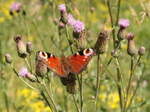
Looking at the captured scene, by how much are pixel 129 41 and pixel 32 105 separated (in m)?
2.10

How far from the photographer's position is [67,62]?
8.90 feet

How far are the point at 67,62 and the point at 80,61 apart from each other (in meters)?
0.14

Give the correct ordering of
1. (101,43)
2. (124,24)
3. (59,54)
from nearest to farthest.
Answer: (101,43), (124,24), (59,54)

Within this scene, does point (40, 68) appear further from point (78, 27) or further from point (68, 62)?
point (78, 27)

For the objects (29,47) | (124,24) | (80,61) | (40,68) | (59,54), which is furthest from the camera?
(59,54)

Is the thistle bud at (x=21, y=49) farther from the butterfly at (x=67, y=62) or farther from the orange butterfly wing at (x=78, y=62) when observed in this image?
the orange butterfly wing at (x=78, y=62)

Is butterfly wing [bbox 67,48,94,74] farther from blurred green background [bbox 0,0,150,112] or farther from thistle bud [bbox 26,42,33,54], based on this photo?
thistle bud [bbox 26,42,33,54]

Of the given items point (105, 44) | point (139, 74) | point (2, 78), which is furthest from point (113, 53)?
point (2, 78)

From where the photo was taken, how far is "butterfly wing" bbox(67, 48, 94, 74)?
258 centimetres

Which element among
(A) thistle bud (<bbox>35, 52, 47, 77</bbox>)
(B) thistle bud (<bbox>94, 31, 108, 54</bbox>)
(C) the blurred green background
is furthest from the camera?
(C) the blurred green background

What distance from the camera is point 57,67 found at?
2.69 meters

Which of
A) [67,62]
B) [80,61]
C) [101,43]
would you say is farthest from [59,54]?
[80,61]

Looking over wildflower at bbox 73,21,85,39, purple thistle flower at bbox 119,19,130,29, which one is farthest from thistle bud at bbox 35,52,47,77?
purple thistle flower at bbox 119,19,130,29

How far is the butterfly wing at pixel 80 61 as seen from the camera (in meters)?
2.58
